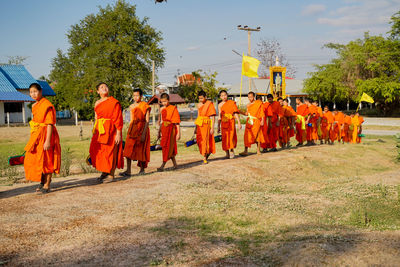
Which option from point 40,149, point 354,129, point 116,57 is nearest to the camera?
point 40,149

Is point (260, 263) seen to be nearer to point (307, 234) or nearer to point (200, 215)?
point (307, 234)

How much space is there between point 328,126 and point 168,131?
9.39 m

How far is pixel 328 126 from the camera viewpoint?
53.6 feet

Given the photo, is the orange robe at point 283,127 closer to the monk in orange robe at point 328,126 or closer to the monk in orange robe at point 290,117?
the monk in orange robe at point 290,117

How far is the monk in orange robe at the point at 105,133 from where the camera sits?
7340 millimetres

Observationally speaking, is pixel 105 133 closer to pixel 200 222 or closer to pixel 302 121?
pixel 200 222

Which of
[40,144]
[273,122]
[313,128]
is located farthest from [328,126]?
[40,144]

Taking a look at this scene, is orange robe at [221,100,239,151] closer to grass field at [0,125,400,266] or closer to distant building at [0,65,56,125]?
grass field at [0,125,400,266]

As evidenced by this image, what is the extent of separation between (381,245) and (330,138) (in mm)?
14085

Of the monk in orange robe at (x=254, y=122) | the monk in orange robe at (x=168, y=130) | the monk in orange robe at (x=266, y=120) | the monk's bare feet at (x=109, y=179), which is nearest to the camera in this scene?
the monk's bare feet at (x=109, y=179)

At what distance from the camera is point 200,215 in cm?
515

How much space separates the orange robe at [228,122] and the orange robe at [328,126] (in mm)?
6470

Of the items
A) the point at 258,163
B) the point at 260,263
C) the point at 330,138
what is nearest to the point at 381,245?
the point at 260,263

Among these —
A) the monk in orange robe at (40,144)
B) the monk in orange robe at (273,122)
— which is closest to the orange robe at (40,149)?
the monk in orange robe at (40,144)
